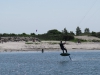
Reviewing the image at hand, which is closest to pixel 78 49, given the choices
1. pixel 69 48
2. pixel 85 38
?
pixel 69 48

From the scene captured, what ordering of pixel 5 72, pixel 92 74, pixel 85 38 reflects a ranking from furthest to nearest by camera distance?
pixel 85 38 → pixel 5 72 → pixel 92 74

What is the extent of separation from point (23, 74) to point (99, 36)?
72739 millimetres

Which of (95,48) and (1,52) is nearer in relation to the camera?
(1,52)

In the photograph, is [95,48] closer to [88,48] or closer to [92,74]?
[88,48]

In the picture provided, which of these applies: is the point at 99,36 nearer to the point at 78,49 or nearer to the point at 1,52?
the point at 78,49

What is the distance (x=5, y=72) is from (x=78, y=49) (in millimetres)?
39549

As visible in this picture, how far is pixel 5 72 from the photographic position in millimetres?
37062

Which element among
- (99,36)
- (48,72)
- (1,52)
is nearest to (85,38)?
(99,36)

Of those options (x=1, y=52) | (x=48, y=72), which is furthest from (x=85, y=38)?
(x=48, y=72)

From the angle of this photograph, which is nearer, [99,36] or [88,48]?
[88,48]

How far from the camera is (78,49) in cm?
7544

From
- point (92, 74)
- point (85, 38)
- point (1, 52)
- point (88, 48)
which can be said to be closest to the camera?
point (92, 74)

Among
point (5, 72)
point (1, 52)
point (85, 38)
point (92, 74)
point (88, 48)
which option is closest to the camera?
point (92, 74)

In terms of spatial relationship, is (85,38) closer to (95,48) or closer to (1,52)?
(95,48)
